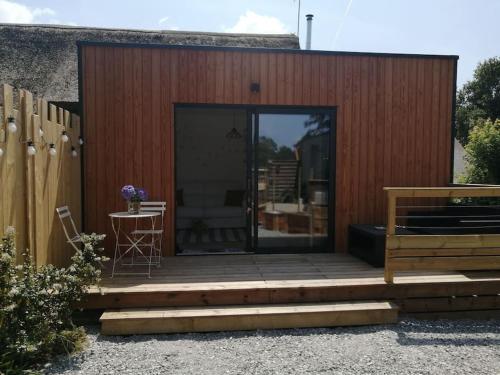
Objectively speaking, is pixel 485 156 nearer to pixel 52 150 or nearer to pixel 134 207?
pixel 134 207

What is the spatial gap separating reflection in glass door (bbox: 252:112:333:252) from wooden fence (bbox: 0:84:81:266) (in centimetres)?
225

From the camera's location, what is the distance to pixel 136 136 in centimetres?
499

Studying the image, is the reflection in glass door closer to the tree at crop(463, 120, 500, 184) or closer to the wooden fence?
the wooden fence

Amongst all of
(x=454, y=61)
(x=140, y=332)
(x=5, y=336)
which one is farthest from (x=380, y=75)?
(x=5, y=336)

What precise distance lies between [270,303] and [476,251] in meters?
2.12

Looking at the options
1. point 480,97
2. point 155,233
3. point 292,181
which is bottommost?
point 155,233

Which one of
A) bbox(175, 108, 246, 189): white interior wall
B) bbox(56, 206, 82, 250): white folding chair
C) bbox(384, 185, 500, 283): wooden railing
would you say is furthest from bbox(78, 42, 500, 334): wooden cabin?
bbox(175, 108, 246, 189): white interior wall

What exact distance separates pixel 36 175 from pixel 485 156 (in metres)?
9.73

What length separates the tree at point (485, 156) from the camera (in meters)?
9.35

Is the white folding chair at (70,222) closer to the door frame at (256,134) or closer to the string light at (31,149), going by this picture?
the string light at (31,149)

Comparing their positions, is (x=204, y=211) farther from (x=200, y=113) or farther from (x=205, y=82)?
(x=205, y=82)

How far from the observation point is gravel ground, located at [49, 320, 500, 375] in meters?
2.82

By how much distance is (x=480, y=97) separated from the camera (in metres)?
25.9

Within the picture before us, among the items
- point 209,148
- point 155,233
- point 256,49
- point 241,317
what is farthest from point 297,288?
point 209,148
